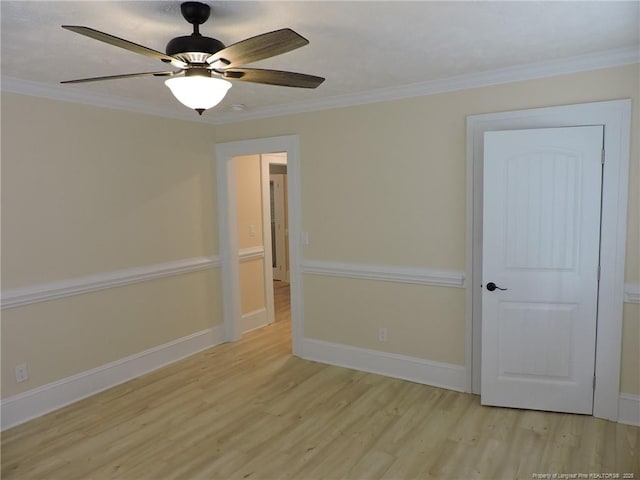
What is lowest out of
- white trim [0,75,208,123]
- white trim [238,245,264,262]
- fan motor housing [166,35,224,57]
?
white trim [238,245,264,262]

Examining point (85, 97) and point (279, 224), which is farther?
point (279, 224)

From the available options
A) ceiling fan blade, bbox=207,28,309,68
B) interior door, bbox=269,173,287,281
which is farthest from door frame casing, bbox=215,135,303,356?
interior door, bbox=269,173,287,281

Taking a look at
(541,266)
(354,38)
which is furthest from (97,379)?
(541,266)

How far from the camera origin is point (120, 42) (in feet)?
5.55

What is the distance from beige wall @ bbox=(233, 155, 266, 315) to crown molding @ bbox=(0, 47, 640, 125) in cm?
79

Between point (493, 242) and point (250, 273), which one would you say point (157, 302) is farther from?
point (493, 242)

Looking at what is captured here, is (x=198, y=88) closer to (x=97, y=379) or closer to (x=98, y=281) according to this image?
(x=98, y=281)

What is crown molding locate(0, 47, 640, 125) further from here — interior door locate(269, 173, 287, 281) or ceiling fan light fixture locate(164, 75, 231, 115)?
interior door locate(269, 173, 287, 281)

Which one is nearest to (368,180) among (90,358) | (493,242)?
(493,242)

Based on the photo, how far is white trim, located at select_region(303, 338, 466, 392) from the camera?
3.64m

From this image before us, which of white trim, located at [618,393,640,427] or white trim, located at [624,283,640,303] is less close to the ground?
white trim, located at [624,283,640,303]

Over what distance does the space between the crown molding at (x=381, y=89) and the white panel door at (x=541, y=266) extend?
410mm

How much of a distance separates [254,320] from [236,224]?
1211mm

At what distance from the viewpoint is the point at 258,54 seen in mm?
1829
